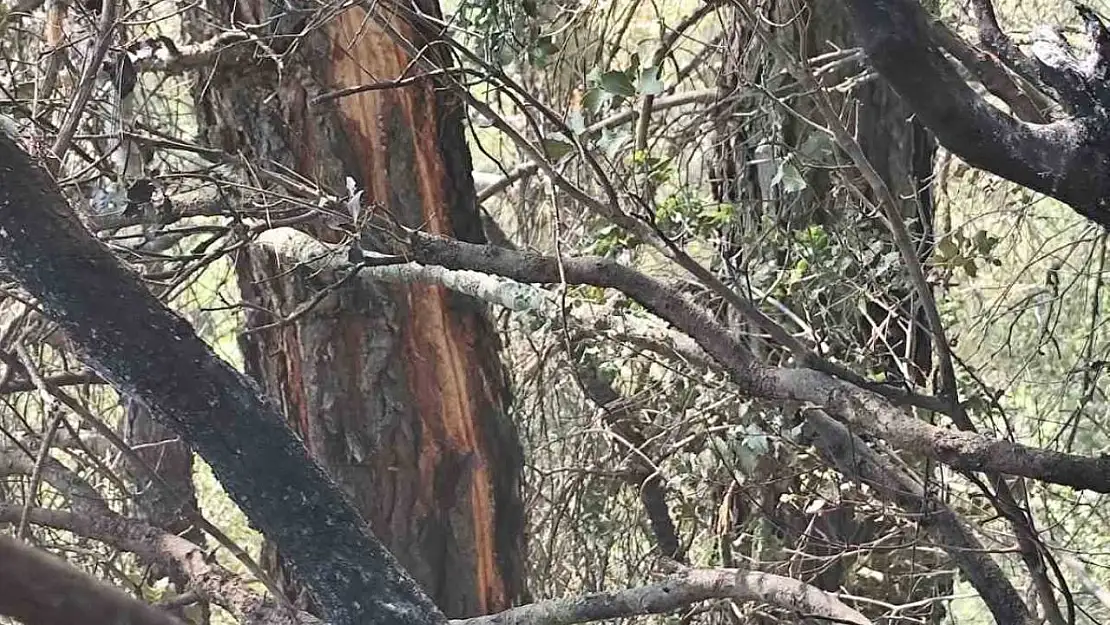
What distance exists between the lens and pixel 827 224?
6.40ft

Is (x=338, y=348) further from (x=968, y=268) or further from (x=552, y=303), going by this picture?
(x=968, y=268)

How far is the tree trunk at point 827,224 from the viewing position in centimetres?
163

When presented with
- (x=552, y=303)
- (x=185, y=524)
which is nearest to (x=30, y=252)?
(x=552, y=303)

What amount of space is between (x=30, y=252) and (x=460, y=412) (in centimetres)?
123

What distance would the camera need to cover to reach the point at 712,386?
1.50m

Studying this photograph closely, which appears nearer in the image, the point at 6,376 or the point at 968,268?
the point at 968,268

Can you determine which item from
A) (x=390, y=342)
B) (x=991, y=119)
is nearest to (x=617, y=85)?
(x=991, y=119)

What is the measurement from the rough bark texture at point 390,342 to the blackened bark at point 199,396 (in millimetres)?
928

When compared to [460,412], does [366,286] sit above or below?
above

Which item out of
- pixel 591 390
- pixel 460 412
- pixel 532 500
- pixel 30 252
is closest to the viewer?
pixel 30 252

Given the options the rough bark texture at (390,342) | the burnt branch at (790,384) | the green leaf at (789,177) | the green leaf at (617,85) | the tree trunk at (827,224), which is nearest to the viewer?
the burnt branch at (790,384)

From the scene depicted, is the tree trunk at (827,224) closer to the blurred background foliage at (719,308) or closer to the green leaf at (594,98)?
the blurred background foliage at (719,308)

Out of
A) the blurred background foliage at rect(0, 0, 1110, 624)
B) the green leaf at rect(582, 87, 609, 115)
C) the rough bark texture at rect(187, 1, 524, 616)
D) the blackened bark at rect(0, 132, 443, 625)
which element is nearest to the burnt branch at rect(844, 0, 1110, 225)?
the blurred background foliage at rect(0, 0, 1110, 624)

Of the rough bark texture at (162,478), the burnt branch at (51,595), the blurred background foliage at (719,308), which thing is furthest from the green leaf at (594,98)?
the burnt branch at (51,595)
